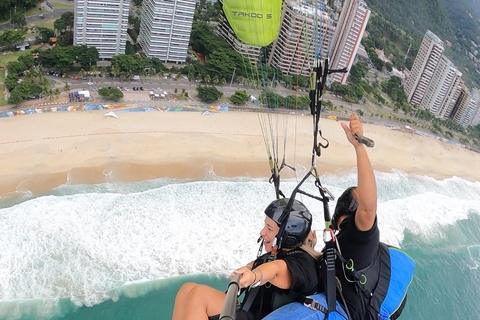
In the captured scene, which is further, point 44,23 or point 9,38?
point 44,23

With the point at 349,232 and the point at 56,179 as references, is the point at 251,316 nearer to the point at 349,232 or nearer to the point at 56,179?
the point at 349,232

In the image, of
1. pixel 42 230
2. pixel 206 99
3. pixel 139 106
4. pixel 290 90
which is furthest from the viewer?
pixel 290 90

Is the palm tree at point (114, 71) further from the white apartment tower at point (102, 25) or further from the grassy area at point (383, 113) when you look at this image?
the grassy area at point (383, 113)

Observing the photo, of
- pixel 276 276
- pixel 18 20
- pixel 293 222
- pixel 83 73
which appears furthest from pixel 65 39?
pixel 276 276

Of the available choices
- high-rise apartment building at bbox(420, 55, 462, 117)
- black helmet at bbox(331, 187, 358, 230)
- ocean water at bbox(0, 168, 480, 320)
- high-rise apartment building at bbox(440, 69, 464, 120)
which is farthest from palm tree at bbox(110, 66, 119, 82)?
high-rise apartment building at bbox(440, 69, 464, 120)

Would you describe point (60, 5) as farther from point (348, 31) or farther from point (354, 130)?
point (354, 130)

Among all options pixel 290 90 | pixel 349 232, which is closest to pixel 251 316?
pixel 349 232
